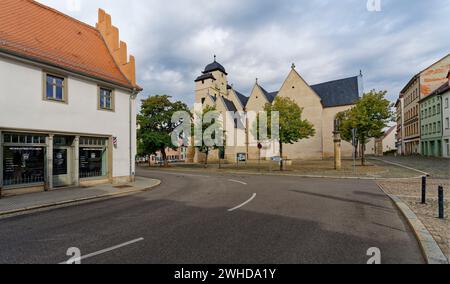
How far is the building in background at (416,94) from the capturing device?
39750 mm

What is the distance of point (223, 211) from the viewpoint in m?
6.97

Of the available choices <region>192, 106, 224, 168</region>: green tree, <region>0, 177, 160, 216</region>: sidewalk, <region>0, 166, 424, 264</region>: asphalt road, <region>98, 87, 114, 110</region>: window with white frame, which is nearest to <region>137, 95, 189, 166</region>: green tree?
<region>192, 106, 224, 168</region>: green tree

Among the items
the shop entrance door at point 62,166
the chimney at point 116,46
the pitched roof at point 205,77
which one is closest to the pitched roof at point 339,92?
the pitched roof at point 205,77

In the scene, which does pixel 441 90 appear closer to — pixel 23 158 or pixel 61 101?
pixel 61 101

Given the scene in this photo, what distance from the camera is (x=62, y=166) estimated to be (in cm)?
1220

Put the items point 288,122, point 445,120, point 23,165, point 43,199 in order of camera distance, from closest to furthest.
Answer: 1. point 43,199
2. point 23,165
3. point 288,122
4. point 445,120

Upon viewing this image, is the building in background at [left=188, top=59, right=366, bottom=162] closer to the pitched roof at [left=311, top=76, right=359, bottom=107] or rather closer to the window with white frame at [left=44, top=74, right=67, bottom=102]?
the pitched roof at [left=311, top=76, right=359, bottom=107]

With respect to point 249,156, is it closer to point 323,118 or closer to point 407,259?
point 323,118

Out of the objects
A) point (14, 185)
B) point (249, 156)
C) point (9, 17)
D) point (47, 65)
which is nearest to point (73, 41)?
point (9, 17)

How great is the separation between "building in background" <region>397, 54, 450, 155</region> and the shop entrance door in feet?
177

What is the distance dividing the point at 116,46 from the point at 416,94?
53.9 meters

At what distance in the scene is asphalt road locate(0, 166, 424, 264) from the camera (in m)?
3.90

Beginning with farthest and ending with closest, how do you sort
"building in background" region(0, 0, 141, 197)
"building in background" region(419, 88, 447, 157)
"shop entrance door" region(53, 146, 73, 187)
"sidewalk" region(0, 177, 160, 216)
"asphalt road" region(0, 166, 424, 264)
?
"building in background" region(419, 88, 447, 157) < "shop entrance door" region(53, 146, 73, 187) < "building in background" region(0, 0, 141, 197) < "sidewalk" region(0, 177, 160, 216) < "asphalt road" region(0, 166, 424, 264)

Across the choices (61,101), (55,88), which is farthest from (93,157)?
(55,88)
